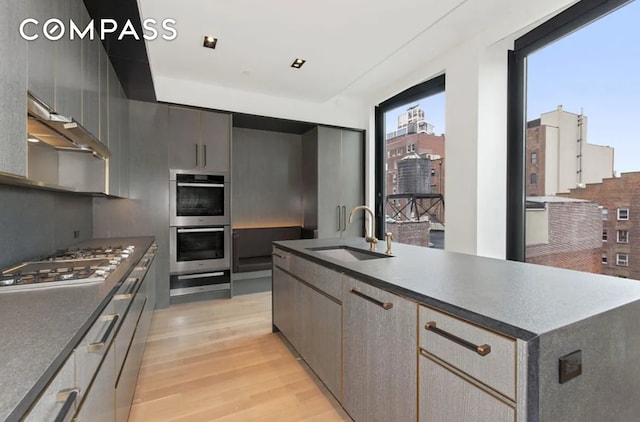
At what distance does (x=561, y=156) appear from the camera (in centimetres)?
253

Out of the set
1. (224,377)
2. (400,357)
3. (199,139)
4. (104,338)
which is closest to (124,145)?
(199,139)

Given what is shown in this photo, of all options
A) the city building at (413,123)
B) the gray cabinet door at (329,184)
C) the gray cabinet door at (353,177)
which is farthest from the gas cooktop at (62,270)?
the city building at (413,123)

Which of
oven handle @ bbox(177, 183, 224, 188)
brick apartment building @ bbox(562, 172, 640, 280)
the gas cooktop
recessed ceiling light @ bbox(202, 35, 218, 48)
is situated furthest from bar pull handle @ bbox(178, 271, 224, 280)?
brick apartment building @ bbox(562, 172, 640, 280)

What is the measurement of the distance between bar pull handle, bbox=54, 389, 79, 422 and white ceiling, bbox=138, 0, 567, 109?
2563mm

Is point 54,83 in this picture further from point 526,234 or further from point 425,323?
point 526,234

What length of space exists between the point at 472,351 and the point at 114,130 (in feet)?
10.2

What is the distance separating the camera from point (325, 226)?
4.54 m

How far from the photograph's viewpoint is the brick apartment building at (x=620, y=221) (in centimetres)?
212

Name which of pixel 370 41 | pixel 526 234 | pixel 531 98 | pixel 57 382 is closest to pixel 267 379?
pixel 57 382

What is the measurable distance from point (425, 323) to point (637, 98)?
2.32 meters

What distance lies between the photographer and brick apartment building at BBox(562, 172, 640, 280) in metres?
2.12

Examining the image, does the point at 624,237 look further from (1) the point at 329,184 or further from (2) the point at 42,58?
(2) the point at 42,58

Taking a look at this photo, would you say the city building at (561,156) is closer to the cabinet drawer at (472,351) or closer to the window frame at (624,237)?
the window frame at (624,237)

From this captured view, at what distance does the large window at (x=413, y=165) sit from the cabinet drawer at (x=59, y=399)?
347cm
